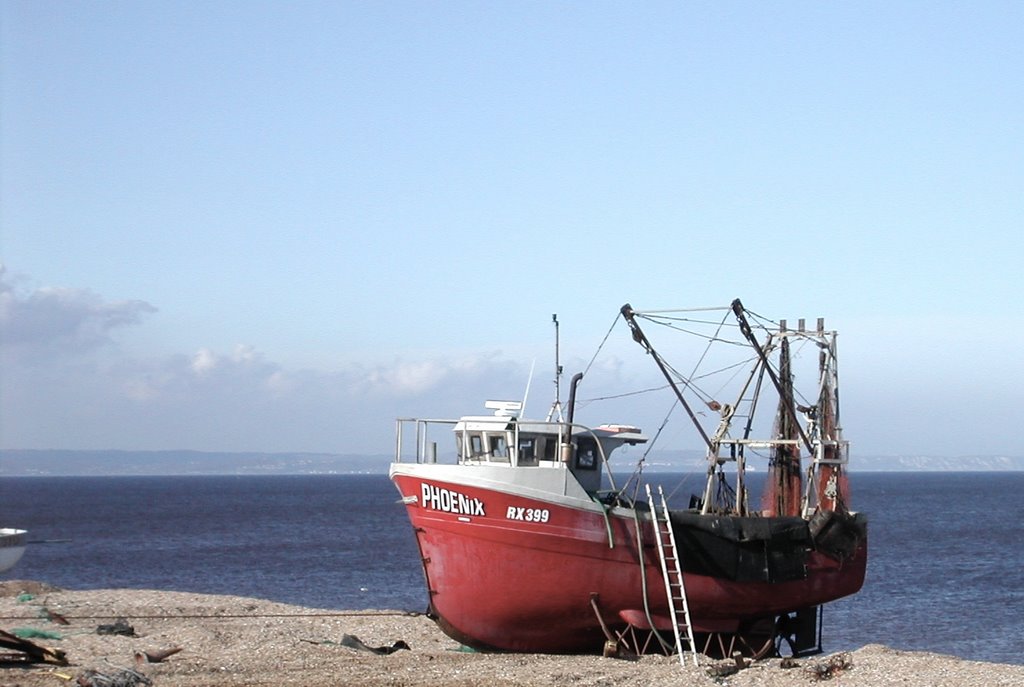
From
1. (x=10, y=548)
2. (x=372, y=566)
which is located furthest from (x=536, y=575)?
(x=372, y=566)

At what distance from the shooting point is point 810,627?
29125 mm

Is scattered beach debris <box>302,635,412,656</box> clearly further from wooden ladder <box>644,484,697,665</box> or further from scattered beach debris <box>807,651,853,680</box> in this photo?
scattered beach debris <box>807,651,853,680</box>

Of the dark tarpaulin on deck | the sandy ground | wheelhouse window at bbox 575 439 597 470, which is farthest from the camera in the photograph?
wheelhouse window at bbox 575 439 597 470

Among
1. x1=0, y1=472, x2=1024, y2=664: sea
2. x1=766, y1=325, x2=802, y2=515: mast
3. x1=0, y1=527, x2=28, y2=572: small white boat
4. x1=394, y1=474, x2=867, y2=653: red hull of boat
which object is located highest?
x1=766, y1=325, x2=802, y2=515: mast

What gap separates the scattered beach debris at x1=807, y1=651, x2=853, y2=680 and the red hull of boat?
10.7ft

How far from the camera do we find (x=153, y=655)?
24.2 metres

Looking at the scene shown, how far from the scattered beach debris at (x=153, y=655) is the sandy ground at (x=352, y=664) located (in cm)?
5

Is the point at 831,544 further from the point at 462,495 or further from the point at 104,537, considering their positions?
the point at 104,537

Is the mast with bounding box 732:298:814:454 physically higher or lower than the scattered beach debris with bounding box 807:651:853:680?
higher

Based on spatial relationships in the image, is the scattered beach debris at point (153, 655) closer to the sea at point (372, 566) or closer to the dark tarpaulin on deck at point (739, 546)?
the sea at point (372, 566)

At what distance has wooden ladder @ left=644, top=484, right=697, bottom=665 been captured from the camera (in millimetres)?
25781

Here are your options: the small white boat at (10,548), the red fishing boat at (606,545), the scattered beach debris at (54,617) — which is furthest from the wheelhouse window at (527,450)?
the small white boat at (10,548)

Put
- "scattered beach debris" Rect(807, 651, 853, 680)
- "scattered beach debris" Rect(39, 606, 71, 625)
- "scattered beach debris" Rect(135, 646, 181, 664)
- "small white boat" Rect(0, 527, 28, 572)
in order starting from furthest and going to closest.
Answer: "small white boat" Rect(0, 527, 28, 572), "scattered beach debris" Rect(39, 606, 71, 625), "scattered beach debris" Rect(135, 646, 181, 664), "scattered beach debris" Rect(807, 651, 853, 680)

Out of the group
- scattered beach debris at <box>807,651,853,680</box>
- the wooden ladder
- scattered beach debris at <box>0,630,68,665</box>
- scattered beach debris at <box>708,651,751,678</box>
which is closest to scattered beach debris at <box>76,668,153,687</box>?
scattered beach debris at <box>0,630,68,665</box>
